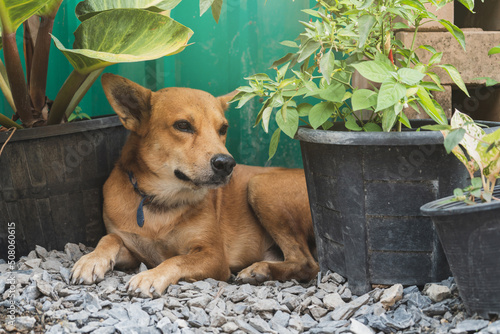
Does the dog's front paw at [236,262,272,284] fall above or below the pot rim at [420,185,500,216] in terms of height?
below

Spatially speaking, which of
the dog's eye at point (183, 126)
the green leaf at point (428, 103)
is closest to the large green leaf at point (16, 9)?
the dog's eye at point (183, 126)

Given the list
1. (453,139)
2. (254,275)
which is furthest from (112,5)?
(453,139)

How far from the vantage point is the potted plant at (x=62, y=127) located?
2.36 m

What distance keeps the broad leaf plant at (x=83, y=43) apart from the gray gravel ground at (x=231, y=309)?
0.90 meters

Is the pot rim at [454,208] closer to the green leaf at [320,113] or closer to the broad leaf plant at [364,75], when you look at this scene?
the broad leaf plant at [364,75]

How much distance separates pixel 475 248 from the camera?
64.6 inches

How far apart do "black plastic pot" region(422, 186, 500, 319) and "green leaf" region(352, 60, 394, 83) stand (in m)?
0.49

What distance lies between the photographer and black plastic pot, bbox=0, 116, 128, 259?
100 inches

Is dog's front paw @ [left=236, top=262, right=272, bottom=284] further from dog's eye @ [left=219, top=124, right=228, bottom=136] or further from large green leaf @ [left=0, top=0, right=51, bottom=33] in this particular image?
large green leaf @ [left=0, top=0, right=51, bottom=33]

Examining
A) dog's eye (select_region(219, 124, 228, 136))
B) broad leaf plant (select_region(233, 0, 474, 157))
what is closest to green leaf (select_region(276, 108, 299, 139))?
broad leaf plant (select_region(233, 0, 474, 157))

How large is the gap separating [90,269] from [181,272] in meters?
0.41

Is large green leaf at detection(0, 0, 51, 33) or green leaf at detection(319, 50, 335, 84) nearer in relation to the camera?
green leaf at detection(319, 50, 335, 84)

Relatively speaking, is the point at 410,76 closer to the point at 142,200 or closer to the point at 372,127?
the point at 372,127

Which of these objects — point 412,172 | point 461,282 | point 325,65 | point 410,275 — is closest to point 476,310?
point 461,282
